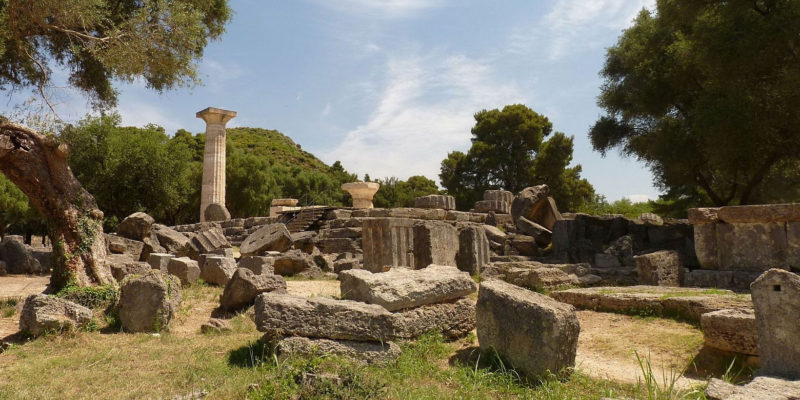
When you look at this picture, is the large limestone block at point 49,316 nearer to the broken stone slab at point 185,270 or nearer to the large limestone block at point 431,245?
the broken stone slab at point 185,270

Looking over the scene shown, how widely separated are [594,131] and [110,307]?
59.8 feet

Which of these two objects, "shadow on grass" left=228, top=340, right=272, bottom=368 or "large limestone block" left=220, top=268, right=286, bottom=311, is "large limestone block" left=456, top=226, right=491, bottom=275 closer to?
"large limestone block" left=220, top=268, right=286, bottom=311

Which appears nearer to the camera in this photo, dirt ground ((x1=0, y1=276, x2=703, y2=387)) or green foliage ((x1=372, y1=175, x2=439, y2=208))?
dirt ground ((x1=0, y1=276, x2=703, y2=387))

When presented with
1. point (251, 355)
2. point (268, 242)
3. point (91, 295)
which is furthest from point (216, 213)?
point (251, 355)

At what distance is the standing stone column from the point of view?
969 inches

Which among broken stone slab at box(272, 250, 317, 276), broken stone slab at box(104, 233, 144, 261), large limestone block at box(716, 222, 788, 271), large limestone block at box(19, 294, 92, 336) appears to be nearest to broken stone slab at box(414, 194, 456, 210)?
broken stone slab at box(272, 250, 317, 276)

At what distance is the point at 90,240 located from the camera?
8.20m

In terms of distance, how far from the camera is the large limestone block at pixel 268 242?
1259cm

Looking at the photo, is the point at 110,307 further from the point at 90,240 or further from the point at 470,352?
the point at 470,352

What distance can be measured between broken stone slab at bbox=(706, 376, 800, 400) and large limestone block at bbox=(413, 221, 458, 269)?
22.9 ft

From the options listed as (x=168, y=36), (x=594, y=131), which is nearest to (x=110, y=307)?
(x=168, y=36)

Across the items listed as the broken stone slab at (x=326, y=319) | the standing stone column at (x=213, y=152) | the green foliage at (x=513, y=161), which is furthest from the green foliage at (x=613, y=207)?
the broken stone slab at (x=326, y=319)

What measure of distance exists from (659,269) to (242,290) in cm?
680

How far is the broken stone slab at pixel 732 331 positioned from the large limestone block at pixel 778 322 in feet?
1.35
